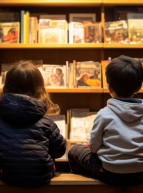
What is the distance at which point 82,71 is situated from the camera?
1.99 meters

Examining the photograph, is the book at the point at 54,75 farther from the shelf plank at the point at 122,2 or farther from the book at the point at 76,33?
the shelf plank at the point at 122,2

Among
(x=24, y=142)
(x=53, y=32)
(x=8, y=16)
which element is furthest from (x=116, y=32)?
(x=24, y=142)

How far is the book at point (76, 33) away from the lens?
1989 millimetres

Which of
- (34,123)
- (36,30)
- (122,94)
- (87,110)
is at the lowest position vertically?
(87,110)

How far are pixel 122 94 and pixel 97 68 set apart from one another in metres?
0.93

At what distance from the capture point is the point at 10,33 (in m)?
1.97

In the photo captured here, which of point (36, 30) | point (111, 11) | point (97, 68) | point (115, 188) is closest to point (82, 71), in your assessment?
point (97, 68)

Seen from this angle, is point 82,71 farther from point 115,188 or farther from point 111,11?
point 115,188

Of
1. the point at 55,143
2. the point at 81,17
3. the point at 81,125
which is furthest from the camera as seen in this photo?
the point at 81,17

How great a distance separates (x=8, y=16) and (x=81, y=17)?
735 mm

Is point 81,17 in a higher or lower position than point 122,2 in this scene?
lower

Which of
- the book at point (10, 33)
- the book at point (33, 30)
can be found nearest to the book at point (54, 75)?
the book at point (33, 30)

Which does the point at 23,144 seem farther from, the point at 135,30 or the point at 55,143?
the point at 135,30

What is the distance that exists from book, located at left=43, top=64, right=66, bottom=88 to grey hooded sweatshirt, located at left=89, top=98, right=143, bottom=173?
992 millimetres
